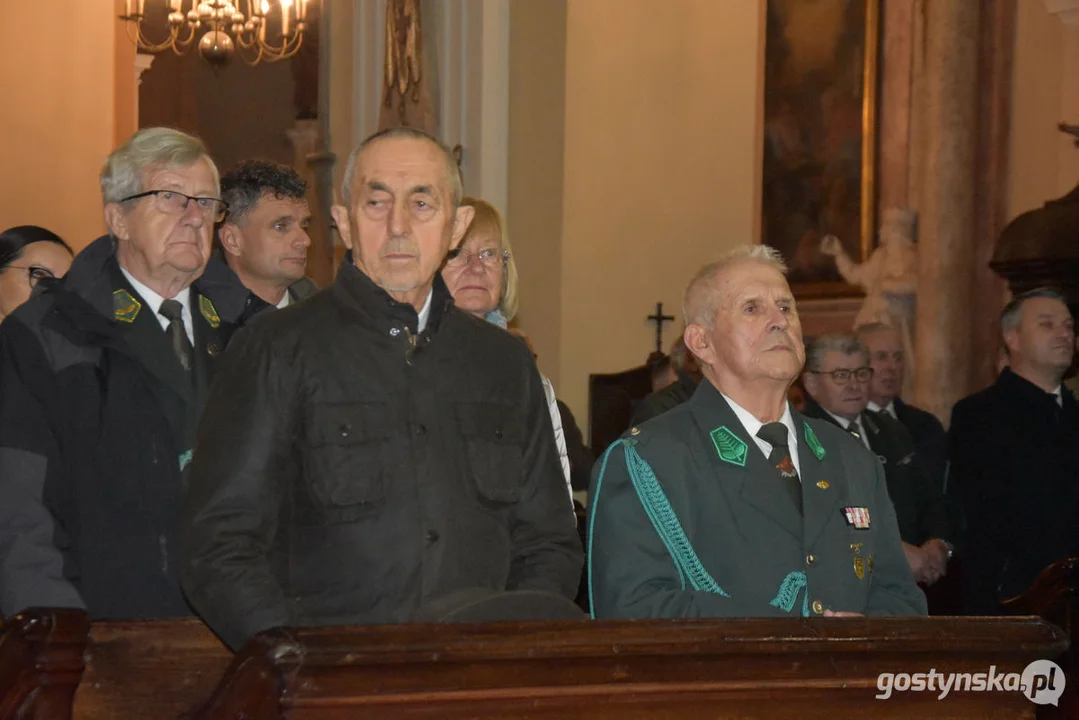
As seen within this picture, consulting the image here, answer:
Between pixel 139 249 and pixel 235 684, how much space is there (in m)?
1.56

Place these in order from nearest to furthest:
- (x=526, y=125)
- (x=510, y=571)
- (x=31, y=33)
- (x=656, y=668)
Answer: (x=656, y=668), (x=510, y=571), (x=526, y=125), (x=31, y=33)

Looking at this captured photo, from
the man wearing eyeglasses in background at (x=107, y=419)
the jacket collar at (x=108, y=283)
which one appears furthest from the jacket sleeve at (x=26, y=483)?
the jacket collar at (x=108, y=283)

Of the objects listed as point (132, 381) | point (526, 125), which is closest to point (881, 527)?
point (132, 381)

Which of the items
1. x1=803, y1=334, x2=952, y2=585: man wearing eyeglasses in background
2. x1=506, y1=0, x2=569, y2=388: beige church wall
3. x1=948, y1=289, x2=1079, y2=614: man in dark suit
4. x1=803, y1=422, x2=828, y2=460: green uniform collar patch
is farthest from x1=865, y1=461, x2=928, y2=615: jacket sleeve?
x1=506, y1=0, x2=569, y2=388: beige church wall

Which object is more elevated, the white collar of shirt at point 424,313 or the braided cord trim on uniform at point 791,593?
the white collar of shirt at point 424,313

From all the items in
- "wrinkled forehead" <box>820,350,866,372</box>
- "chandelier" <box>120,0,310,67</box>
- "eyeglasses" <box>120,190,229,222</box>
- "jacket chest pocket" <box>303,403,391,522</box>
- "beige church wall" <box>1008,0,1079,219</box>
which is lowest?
"wrinkled forehead" <box>820,350,866,372</box>

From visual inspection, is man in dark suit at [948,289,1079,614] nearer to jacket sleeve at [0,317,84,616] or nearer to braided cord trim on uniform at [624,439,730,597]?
braided cord trim on uniform at [624,439,730,597]

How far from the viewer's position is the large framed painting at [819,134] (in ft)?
33.4

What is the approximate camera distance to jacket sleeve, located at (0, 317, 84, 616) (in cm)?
273

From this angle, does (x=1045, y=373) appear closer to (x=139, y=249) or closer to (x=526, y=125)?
(x=139, y=249)

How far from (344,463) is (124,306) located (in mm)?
909

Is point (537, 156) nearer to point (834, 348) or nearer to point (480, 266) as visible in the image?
point (834, 348)

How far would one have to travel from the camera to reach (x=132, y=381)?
119 inches

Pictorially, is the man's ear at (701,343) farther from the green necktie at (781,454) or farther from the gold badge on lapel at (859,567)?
the gold badge on lapel at (859,567)
